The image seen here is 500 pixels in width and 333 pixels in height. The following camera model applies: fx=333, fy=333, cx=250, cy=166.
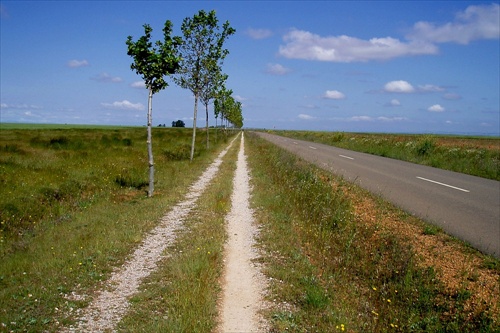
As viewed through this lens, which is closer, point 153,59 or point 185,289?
point 185,289

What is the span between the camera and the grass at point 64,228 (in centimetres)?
474

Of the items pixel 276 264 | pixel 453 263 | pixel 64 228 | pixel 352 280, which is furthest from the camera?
pixel 64 228

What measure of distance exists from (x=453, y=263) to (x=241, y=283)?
386cm

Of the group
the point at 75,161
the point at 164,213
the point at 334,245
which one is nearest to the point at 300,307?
the point at 334,245

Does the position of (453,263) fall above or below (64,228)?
above

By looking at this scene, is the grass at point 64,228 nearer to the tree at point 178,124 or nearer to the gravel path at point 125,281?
the gravel path at point 125,281

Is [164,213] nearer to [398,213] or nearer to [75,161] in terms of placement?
[398,213]

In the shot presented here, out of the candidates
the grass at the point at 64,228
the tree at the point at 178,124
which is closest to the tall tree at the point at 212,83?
the grass at the point at 64,228

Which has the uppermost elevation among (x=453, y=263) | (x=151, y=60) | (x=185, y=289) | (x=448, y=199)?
(x=151, y=60)

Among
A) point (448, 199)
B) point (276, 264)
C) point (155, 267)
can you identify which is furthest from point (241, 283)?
point (448, 199)

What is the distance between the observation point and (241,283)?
5.45 m

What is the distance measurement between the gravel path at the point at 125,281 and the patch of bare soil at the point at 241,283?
137cm

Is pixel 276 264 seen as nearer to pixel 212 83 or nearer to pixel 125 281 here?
pixel 125 281

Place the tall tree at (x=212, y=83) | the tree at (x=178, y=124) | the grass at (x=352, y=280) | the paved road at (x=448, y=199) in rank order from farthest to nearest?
the tree at (x=178, y=124) < the tall tree at (x=212, y=83) < the paved road at (x=448, y=199) < the grass at (x=352, y=280)
